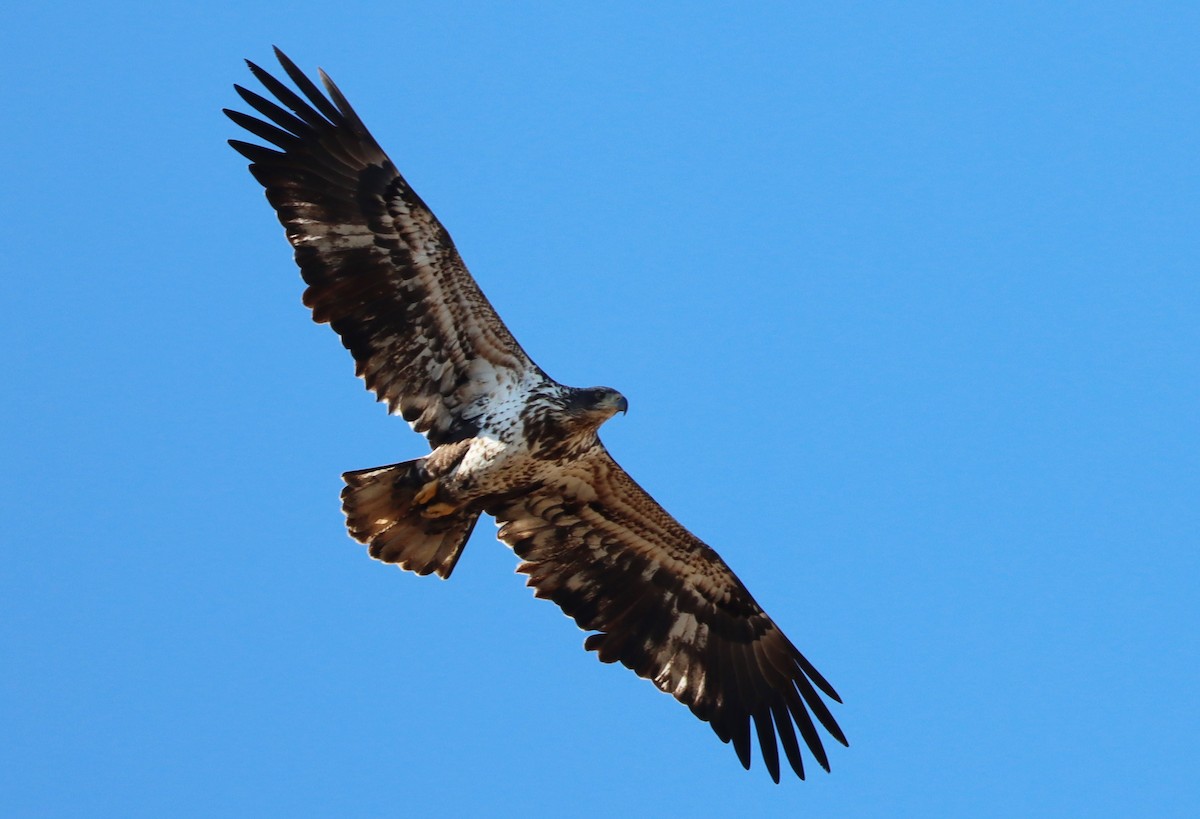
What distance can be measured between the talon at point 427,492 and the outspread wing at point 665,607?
982 millimetres

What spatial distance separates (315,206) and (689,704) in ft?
17.8

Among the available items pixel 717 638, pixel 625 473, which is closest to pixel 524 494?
pixel 625 473

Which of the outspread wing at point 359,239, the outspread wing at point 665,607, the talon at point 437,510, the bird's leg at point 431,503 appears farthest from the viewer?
the outspread wing at point 665,607

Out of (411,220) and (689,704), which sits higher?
(411,220)

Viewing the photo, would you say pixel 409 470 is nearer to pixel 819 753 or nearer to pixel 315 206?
pixel 315 206

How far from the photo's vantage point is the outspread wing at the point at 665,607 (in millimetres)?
15805

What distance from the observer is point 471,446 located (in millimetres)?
14742

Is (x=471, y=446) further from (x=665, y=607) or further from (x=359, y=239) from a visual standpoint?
(x=665, y=607)

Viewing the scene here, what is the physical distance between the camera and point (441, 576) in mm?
15156

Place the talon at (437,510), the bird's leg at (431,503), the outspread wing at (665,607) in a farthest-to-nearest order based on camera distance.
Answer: the outspread wing at (665,607) → the talon at (437,510) → the bird's leg at (431,503)

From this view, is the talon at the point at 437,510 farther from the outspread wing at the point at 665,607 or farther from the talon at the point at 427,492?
the outspread wing at the point at 665,607

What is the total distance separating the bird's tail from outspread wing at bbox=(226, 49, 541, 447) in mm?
675

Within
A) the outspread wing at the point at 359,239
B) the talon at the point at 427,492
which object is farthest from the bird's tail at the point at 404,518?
the outspread wing at the point at 359,239

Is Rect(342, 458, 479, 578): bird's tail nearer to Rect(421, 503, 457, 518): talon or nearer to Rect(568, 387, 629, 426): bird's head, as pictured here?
Rect(421, 503, 457, 518): talon
